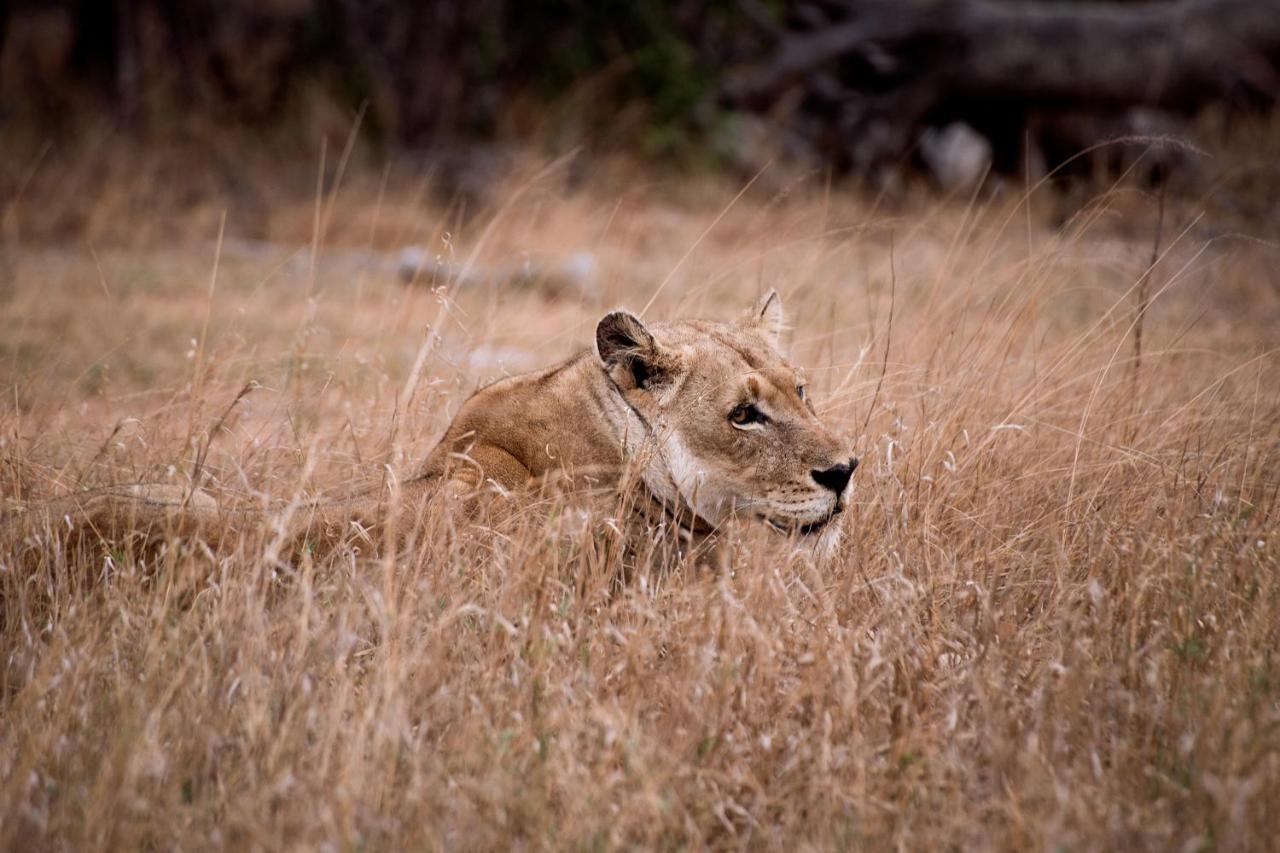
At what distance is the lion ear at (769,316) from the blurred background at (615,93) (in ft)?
22.9

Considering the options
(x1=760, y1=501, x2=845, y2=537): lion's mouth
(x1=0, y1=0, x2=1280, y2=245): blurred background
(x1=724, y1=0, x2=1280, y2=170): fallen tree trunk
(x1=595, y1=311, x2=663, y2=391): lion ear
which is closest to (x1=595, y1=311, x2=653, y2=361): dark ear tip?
(x1=595, y1=311, x2=663, y2=391): lion ear

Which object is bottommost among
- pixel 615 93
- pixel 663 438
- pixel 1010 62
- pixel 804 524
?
pixel 615 93

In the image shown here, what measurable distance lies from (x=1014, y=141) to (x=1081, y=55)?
1.25m

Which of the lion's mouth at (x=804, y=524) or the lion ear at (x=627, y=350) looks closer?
the lion's mouth at (x=804, y=524)

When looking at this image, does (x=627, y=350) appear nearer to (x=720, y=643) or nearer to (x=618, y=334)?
(x=618, y=334)

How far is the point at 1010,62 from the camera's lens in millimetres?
12445

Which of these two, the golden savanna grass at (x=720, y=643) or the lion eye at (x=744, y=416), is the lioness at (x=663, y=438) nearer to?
the lion eye at (x=744, y=416)

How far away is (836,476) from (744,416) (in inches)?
15.9

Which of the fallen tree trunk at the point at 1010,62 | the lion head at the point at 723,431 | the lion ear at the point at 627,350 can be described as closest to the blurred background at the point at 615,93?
the fallen tree trunk at the point at 1010,62

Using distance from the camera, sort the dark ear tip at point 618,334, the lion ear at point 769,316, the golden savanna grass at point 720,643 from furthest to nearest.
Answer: the lion ear at point 769,316 < the dark ear tip at point 618,334 < the golden savanna grass at point 720,643

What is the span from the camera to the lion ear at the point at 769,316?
179 inches

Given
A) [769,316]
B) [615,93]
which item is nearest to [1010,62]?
[615,93]

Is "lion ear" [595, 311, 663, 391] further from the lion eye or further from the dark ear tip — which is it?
the lion eye

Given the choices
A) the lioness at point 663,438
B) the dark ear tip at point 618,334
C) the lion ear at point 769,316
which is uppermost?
the dark ear tip at point 618,334
